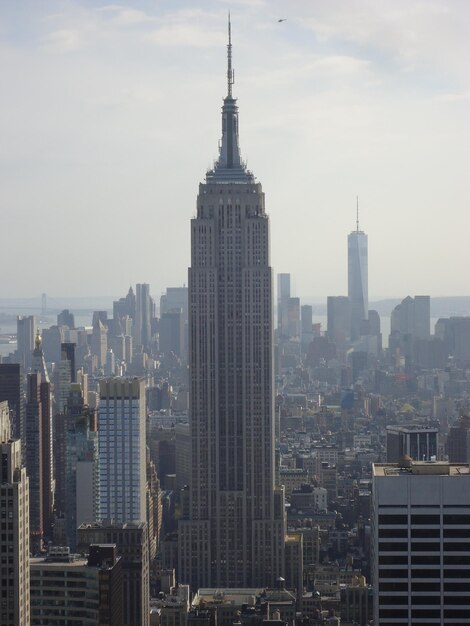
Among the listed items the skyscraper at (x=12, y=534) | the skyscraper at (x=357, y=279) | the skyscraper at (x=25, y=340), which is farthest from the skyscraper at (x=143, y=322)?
the skyscraper at (x=12, y=534)

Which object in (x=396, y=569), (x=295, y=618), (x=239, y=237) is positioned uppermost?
(x=239, y=237)

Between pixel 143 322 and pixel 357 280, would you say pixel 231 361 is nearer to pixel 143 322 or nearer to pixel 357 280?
pixel 357 280

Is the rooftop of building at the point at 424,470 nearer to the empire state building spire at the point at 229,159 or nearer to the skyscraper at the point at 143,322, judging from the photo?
the empire state building spire at the point at 229,159

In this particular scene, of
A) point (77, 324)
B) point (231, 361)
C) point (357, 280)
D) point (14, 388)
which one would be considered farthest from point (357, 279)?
point (231, 361)

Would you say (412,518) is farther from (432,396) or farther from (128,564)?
(432,396)

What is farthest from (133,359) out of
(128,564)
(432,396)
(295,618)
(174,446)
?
(128,564)

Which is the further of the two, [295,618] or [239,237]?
[239,237]
